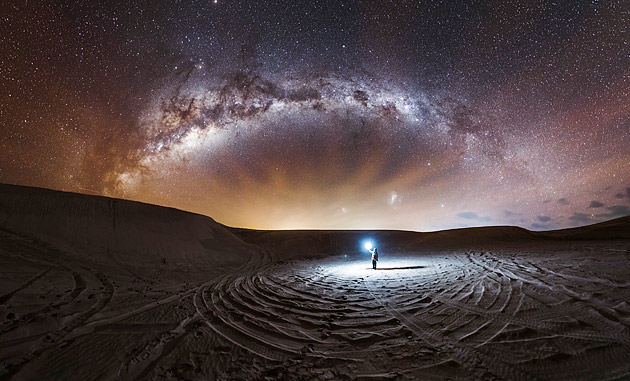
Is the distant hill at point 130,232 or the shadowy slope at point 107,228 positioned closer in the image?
the shadowy slope at point 107,228

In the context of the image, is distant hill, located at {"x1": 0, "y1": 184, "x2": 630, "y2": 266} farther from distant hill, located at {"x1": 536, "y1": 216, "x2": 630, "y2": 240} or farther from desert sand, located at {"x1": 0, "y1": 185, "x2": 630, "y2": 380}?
desert sand, located at {"x1": 0, "y1": 185, "x2": 630, "y2": 380}

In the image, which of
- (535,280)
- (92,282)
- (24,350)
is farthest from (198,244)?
(535,280)

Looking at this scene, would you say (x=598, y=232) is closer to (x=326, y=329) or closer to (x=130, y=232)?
(x=326, y=329)

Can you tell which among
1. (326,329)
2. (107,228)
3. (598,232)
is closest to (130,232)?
(107,228)

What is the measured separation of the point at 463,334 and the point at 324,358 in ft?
8.01

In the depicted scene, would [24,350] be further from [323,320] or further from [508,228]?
[508,228]

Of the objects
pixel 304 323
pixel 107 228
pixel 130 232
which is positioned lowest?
pixel 304 323

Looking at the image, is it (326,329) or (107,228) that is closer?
(326,329)

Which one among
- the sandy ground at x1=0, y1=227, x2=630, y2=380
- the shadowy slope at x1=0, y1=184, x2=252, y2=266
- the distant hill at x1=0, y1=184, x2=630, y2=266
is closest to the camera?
the sandy ground at x1=0, y1=227, x2=630, y2=380

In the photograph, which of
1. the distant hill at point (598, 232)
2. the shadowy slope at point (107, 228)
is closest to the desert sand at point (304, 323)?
the shadowy slope at point (107, 228)

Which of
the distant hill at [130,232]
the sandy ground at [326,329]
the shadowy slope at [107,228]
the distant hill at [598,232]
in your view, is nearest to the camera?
the sandy ground at [326,329]

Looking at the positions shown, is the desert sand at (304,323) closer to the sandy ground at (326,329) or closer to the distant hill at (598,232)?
the sandy ground at (326,329)

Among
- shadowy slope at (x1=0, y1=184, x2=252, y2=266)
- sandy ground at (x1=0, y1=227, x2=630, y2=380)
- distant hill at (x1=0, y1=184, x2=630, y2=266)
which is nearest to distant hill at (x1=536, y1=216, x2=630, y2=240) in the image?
distant hill at (x1=0, y1=184, x2=630, y2=266)

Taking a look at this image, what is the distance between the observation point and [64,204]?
1477 centimetres
